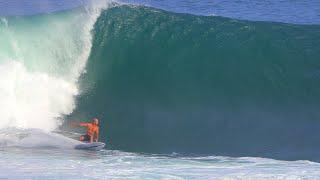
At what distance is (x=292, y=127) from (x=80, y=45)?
Answer: 18.7 ft

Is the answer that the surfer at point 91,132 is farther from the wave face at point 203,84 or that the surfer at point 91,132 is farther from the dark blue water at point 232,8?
the dark blue water at point 232,8

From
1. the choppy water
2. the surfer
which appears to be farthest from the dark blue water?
the choppy water

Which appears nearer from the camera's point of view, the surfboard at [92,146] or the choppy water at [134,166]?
the choppy water at [134,166]

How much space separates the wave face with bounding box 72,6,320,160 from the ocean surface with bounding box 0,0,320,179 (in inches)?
1.1

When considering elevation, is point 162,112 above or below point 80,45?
below

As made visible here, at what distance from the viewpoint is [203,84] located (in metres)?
17.3

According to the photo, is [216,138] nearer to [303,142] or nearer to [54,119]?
[303,142]

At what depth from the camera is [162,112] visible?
1642 cm

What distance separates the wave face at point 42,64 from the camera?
1652 cm

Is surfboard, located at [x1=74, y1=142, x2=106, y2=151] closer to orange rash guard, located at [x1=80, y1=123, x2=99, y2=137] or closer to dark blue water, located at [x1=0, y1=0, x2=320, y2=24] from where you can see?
orange rash guard, located at [x1=80, y1=123, x2=99, y2=137]

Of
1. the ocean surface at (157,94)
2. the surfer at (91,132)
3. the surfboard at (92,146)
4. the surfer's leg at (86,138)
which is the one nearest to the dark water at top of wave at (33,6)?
the ocean surface at (157,94)

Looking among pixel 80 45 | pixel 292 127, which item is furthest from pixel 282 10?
pixel 292 127

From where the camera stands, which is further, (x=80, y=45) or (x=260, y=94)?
(x=80, y=45)

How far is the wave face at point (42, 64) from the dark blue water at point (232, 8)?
3822mm
